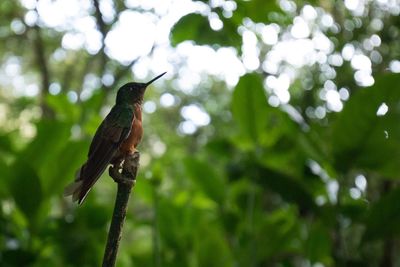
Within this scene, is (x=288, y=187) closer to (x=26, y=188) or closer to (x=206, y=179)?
(x=206, y=179)

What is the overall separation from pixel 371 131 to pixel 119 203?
1361 millimetres

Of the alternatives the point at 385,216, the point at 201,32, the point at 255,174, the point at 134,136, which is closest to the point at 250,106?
the point at 255,174

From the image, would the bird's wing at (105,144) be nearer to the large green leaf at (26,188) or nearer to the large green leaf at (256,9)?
the large green leaf at (256,9)

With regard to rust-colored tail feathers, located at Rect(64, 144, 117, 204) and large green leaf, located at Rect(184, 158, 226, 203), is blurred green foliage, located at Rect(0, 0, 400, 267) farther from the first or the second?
rust-colored tail feathers, located at Rect(64, 144, 117, 204)

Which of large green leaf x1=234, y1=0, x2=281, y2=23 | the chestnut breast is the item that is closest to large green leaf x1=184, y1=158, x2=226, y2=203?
large green leaf x1=234, y1=0, x2=281, y2=23

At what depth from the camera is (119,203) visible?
2.11 ft

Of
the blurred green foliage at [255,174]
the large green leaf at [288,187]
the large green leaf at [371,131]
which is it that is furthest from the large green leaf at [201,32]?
the large green leaf at [288,187]

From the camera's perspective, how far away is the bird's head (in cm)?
74

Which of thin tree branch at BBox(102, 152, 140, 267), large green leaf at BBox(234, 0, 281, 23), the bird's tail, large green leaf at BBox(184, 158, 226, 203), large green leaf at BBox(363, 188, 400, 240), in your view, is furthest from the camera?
large green leaf at BBox(184, 158, 226, 203)

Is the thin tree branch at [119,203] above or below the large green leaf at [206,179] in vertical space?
above

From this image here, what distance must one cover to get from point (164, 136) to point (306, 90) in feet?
7.27

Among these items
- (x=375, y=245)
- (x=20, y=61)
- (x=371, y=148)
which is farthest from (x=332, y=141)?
(x=20, y=61)

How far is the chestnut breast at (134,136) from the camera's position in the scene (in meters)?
0.75

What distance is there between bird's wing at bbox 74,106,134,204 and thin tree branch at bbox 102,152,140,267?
0.02 meters
